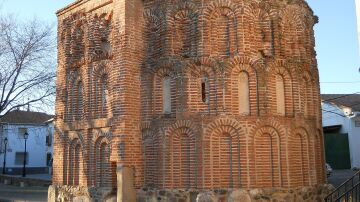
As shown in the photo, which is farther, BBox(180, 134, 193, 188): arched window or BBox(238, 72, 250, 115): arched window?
BBox(238, 72, 250, 115): arched window

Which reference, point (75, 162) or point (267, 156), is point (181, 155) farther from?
point (75, 162)

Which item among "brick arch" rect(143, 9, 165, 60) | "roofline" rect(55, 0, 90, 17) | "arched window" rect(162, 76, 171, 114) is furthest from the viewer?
"roofline" rect(55, 0, 90, 17)

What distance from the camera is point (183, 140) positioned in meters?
12.4

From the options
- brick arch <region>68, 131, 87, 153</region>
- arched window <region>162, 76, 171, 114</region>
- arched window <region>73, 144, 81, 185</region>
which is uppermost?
arched window <region>162, 76, 171, 114</region>

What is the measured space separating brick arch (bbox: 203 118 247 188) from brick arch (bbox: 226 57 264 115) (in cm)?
60

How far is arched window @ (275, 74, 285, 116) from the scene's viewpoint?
12.9 m

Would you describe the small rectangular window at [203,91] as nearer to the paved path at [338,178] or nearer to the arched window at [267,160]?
the arched window at [267,160]

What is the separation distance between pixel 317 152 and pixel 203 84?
4.64 m

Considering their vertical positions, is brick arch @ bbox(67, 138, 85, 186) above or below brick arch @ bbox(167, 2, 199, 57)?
below

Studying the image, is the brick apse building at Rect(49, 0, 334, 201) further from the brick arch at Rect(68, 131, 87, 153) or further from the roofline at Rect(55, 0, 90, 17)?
the roofline at Rect(55, 0, 90, 17)

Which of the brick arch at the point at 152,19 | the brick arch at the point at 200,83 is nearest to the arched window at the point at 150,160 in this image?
the brick arch at the point at 200,83

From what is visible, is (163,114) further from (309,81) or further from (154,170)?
(309,81)

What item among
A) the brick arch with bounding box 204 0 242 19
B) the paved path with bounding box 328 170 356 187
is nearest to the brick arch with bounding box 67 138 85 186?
the brick arch with bounding box 204 0 242 19

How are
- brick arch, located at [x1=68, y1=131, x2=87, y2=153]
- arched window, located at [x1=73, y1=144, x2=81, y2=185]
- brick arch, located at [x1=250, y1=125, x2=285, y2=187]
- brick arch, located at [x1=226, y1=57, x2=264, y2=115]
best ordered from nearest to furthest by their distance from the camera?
1. brick arch, located at [x1=250, y1=125, x2=285, y2=187]
2. brick arch, located at [x1=226, y1=57, x2=264, y2=115]
3. brick arch, located at [x1=68, y1=131, x2=87, y2=153]
4. arched window, located at [x1=73, y1=144, x2=81, y2=185]
